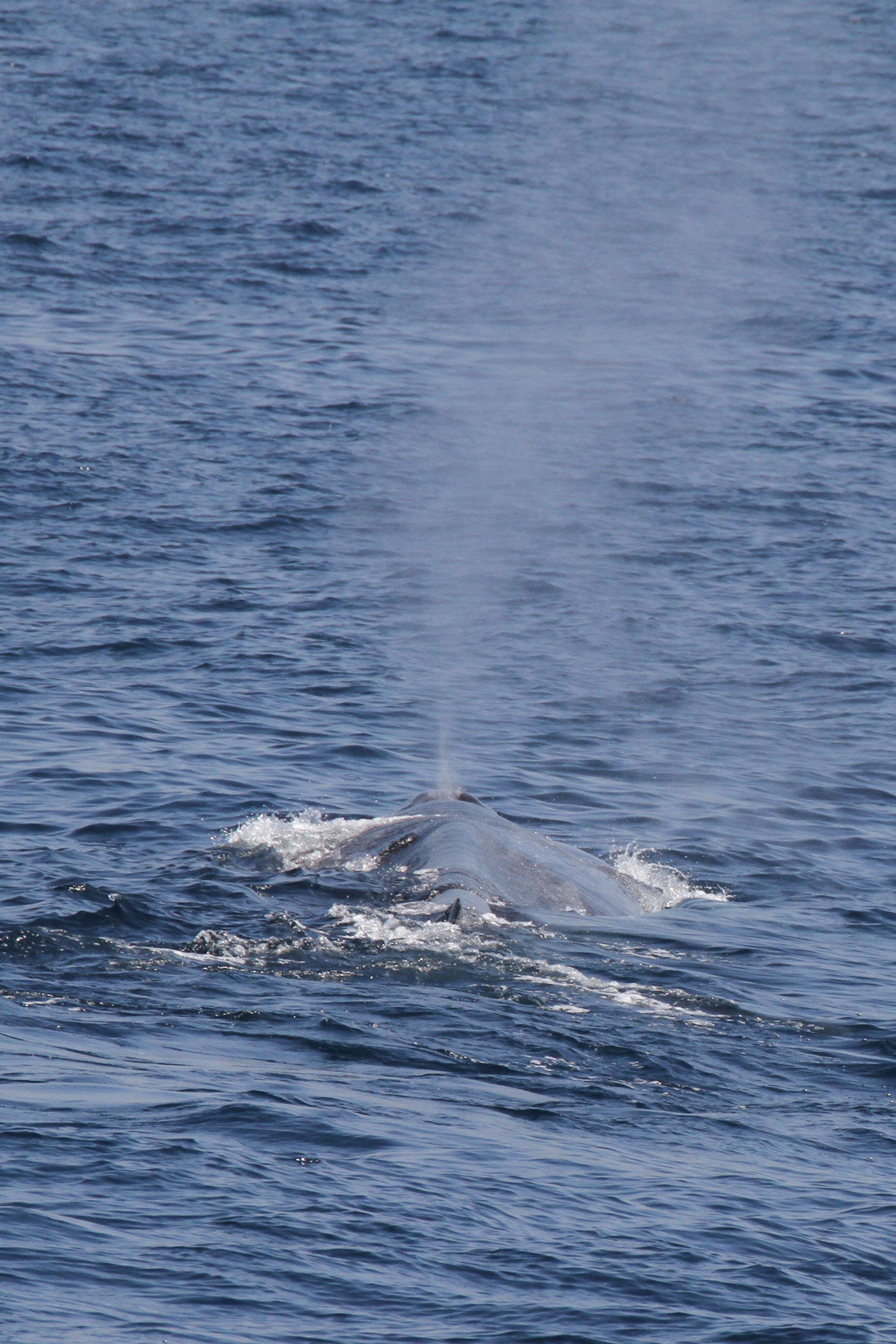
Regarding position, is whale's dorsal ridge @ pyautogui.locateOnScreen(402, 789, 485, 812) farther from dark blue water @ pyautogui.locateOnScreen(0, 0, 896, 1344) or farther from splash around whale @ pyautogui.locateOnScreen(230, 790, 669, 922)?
dark blue water @ pyautogui.locateOnScreen(0, 0, 896, 1344)

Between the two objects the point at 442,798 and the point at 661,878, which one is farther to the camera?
the point at 442,798

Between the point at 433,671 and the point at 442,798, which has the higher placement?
the point at 442,798

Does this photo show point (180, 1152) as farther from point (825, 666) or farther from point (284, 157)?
point (284, 157)

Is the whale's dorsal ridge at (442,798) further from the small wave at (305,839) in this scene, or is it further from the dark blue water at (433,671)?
the dark blue water at (433,671)

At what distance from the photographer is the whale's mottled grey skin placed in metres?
16.0

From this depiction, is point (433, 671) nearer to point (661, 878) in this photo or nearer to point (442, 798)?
point (442, 798)

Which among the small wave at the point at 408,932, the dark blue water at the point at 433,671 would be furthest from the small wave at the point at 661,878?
the small wave at the point at 408,932

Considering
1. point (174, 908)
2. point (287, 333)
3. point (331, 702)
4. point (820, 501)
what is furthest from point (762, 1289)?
point (287, 333)

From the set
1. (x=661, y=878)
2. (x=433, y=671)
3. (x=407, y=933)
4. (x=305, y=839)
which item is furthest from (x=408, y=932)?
(x=433, y=671)

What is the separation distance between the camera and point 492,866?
54.6 ft

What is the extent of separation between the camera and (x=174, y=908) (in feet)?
50.9

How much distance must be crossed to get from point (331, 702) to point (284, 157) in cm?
2907

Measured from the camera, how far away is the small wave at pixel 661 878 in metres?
17.7

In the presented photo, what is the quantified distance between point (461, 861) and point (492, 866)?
0.28 m
